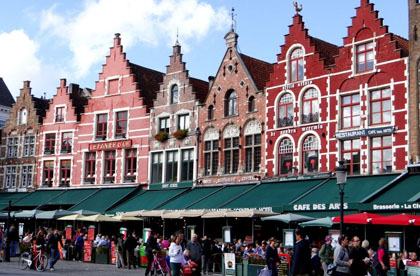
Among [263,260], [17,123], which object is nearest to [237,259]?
[263,260]

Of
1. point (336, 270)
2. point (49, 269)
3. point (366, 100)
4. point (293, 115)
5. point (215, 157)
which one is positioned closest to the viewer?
point (336, 270)

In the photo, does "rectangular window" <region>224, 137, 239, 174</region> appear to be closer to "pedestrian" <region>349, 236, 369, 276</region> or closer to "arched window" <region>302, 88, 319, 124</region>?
"arched window" <region>302, 88, 319, 124</region>

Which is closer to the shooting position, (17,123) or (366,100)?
(366,100)

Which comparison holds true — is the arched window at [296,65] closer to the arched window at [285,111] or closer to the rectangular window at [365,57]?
the arched window at [285,111]

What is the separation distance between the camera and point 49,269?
22.4 metres

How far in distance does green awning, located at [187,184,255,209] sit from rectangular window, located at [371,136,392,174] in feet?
20.8

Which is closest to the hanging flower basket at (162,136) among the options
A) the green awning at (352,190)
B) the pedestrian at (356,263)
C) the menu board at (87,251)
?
the menu board at (87,251)

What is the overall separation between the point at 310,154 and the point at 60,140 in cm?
1881

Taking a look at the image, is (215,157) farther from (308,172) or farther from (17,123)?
(17,123)

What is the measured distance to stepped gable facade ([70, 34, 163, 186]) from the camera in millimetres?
36844

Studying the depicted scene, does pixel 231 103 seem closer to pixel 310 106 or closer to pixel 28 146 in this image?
pixel 310 106

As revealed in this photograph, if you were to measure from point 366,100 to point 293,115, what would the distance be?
3.98m

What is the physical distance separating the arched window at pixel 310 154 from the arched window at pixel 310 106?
83 centimetres

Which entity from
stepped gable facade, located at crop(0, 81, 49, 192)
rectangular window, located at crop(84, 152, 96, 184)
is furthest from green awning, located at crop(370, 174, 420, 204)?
stepped gable facade, located at crop(0, 81, 49, 192)
